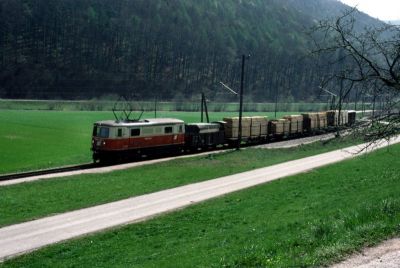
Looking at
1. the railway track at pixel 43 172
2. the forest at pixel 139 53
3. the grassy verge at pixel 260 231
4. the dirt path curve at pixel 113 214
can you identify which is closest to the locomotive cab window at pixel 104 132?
the railway track at pixel 43 172

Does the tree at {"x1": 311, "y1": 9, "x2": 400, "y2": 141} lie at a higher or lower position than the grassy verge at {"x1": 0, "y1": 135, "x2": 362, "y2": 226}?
higher

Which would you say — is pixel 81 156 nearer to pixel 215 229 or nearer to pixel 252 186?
pixel 252 186

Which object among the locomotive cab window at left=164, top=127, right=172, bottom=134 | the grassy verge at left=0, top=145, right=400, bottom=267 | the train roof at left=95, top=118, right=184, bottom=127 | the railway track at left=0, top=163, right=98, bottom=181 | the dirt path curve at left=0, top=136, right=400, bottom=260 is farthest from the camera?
the locomotive cab window at left=164, top=127, right=172, bottom=134

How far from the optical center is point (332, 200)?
20.6 m

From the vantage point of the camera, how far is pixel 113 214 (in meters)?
20.6

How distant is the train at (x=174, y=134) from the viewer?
122 ft

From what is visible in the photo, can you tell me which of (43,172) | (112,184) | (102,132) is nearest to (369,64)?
(112,184)

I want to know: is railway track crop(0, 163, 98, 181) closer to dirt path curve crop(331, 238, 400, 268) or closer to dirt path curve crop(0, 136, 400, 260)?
dirt path curve crop(0, 136, 400, 260)

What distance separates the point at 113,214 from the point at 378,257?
12.7m

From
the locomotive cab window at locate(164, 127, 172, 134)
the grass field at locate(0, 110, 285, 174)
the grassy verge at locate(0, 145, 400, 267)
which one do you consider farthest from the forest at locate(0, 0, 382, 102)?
the grassy verge at locate(0, 145, 400, 267)

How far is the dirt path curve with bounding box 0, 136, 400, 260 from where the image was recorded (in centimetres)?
1728

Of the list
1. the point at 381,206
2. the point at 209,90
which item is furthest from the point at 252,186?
the point at 209,90

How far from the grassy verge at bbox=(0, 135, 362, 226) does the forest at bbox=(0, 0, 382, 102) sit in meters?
93.6

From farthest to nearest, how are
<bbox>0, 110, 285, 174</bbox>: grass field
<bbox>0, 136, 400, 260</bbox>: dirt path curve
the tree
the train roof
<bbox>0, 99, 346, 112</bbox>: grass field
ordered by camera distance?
<bbox>0, 99, 346, 112</bbox>: grass field
the train roof
<bbox>0, 110, 285, 174</bbox>: grass field
<bbox>0, 136, 400, 260</bbox>: dirt path curve
the tree
